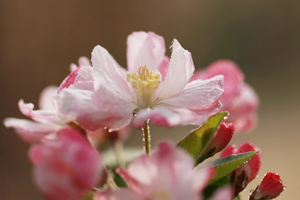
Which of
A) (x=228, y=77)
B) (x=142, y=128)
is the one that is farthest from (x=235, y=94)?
(x=142, y=128)

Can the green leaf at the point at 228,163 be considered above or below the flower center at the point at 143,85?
below

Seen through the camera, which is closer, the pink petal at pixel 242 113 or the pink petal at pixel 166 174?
the pink petal at pixel 166 174

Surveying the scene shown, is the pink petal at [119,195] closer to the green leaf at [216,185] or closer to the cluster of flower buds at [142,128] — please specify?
the cluster of flower buds at [142,128]

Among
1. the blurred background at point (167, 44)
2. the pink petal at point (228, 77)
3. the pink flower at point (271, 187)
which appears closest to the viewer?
the pink flower at point (271, 187)

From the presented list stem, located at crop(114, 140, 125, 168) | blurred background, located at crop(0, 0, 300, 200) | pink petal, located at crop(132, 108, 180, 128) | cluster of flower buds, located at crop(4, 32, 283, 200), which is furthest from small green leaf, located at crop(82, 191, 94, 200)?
blurred background, located at crop(0, 0, 300, 200)

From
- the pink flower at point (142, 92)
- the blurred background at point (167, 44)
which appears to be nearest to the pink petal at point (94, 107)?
the pink flower at point (142, 92)

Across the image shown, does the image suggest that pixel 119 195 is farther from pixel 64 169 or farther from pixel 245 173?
pixel 245 173
